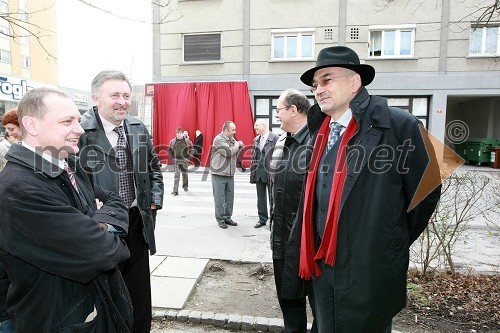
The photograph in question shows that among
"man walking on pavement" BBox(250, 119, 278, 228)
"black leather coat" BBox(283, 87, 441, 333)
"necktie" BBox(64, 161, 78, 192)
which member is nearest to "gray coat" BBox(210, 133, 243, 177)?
"man walking on pavement" BBox(250, 119, 278, 228)

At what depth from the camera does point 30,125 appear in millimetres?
1760

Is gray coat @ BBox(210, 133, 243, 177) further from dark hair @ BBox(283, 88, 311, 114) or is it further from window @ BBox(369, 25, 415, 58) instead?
window @ BBox(369, 25, 415, 58)

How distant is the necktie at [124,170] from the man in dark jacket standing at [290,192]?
4.00 ft

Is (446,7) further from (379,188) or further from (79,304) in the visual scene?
(79,304)

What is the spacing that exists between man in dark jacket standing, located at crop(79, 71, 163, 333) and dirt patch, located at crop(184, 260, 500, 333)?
1.10m

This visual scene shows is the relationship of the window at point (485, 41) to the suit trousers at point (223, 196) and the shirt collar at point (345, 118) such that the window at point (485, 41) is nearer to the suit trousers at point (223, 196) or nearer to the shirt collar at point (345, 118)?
the suit trousers at point (223, 196)

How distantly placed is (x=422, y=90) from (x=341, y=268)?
1540 cm

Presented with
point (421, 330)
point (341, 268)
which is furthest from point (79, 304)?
point (421, 330)

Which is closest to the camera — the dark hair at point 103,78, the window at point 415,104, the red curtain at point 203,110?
the dark hair at point 103,78

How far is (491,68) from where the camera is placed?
15.1 meters

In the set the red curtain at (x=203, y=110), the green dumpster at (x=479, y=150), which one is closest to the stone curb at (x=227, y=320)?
the red curtain at (x=203, y=110)

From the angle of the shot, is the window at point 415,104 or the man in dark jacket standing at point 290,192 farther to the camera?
the window at point 415,104

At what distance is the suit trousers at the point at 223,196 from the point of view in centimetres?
712
